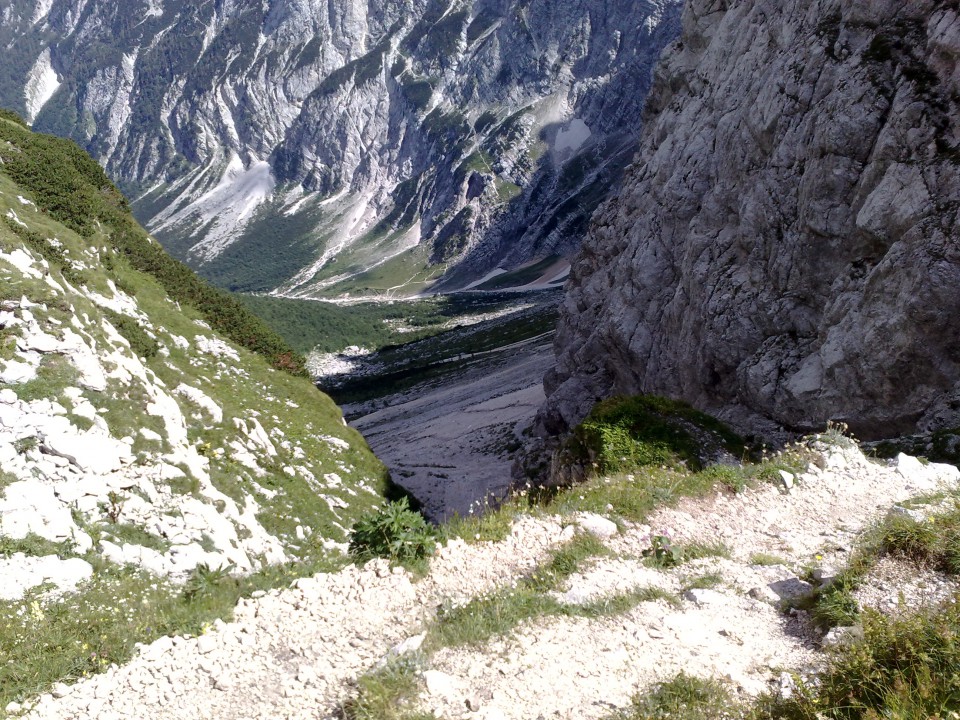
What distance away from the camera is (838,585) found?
7.61m

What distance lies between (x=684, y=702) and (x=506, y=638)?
223cm

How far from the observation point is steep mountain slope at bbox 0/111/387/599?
15352 millimetres

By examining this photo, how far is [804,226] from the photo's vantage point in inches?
1209

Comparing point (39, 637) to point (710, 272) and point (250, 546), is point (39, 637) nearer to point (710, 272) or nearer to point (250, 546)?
point (250, 546)

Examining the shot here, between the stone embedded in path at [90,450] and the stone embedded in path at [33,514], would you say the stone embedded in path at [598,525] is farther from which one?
the stone embedded in path at [90,450]

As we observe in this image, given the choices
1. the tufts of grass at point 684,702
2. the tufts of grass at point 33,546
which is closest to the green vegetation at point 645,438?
the tufts of grass at point 684,702

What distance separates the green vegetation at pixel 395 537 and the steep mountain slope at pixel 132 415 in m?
2.88

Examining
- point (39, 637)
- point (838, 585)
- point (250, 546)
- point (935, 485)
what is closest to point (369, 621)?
point (39, 637)

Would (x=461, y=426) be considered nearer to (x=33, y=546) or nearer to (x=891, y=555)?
(x=33, y=546)

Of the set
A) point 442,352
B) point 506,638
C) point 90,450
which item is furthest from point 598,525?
point 442,352

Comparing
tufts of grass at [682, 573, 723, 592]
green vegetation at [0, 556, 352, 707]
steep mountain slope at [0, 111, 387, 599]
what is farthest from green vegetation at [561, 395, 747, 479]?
green vegetation at [0, 556, 352, 707]

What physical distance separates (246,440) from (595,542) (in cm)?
2022

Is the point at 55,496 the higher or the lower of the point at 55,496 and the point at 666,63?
the lower

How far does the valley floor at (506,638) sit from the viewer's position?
21.1ft
